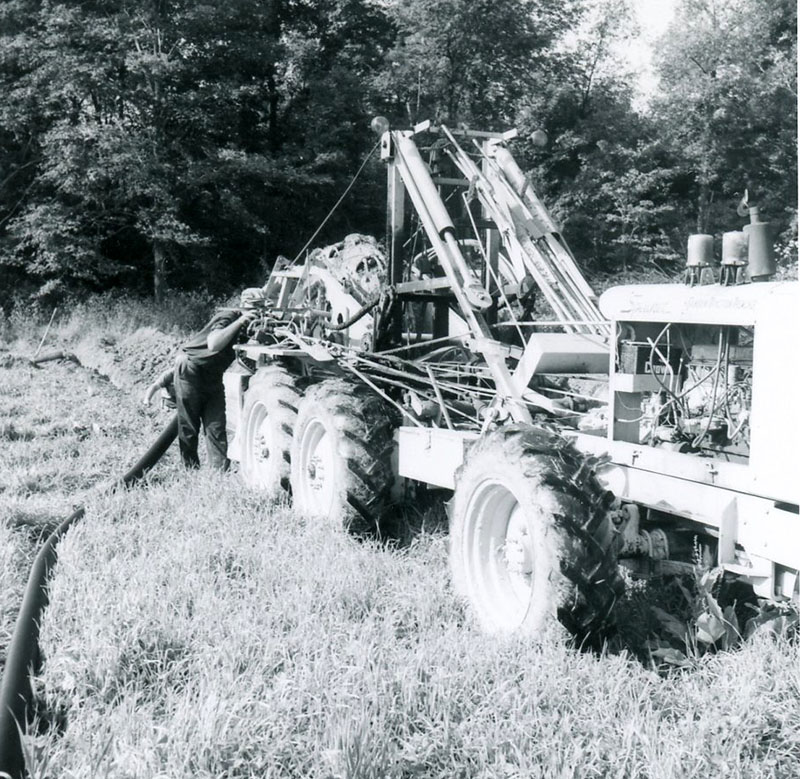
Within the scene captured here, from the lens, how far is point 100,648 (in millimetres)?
3688

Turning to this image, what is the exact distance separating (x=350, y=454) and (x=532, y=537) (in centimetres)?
198

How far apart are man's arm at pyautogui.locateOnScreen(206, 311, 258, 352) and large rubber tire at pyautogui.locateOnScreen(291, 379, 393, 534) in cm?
186

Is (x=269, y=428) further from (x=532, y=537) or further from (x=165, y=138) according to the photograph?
(x=165, y=138)

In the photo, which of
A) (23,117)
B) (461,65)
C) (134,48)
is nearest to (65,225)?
(23,117)

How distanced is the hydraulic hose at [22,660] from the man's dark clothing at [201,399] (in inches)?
87.8

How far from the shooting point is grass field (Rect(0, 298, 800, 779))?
2957 mm

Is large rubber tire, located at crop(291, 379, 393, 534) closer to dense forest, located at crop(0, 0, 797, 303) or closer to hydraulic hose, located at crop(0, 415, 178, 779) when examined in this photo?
hydraulic hose, located at crop(0, 415, 178, 779)

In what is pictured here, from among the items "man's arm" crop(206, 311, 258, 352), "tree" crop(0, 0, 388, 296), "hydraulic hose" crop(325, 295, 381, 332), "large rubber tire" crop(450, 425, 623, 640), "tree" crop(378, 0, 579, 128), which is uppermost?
"tree" crop(378, 0, 579, 128)

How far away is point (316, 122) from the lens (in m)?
23.3

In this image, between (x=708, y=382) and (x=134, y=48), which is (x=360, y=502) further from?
(x=134, y=48)

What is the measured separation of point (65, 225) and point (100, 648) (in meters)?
19.1

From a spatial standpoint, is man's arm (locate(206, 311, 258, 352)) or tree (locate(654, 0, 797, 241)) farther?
tree (locate(654, 0, 797, 241))

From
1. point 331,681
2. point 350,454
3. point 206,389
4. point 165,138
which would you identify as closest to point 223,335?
point 206,389

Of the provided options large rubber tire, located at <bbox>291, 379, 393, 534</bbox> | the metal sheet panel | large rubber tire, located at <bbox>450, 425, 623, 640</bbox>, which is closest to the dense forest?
large rubber tire, located at <bbox>291, 379, 393, 534</bbox>
